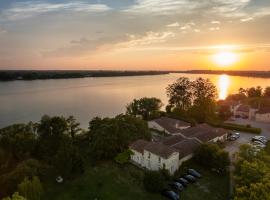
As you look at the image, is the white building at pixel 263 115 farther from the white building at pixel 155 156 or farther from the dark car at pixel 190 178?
the dark car at pixel 190 178

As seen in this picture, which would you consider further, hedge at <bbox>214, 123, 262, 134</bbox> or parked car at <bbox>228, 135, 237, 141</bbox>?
hedge at <bbox>214, 123, 262, 134</bbox>

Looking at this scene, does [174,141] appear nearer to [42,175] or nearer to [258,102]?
[42,175]

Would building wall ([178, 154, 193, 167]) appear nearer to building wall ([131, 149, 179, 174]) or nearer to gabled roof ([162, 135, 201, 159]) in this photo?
gabled roof ([162, 135, 201, 159])

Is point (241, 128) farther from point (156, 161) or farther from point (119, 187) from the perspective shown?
point (119, 187)

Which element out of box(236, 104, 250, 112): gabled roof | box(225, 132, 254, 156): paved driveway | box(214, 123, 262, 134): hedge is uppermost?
box(236, 104, 250, 112): gabled roof

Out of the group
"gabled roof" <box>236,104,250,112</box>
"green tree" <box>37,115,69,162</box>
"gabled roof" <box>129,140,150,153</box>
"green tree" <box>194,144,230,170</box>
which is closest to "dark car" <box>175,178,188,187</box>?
"green tree" <box>194,144,230,170</box>

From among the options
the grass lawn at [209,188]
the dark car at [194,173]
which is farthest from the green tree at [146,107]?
the grass lawn at [209,188]

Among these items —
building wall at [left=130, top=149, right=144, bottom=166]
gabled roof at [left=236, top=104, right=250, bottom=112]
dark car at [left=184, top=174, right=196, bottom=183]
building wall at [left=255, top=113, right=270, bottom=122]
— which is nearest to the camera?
dark car at [left=184, top=174, right=196, bottom=183]

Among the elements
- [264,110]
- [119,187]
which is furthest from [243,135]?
[119,187]
